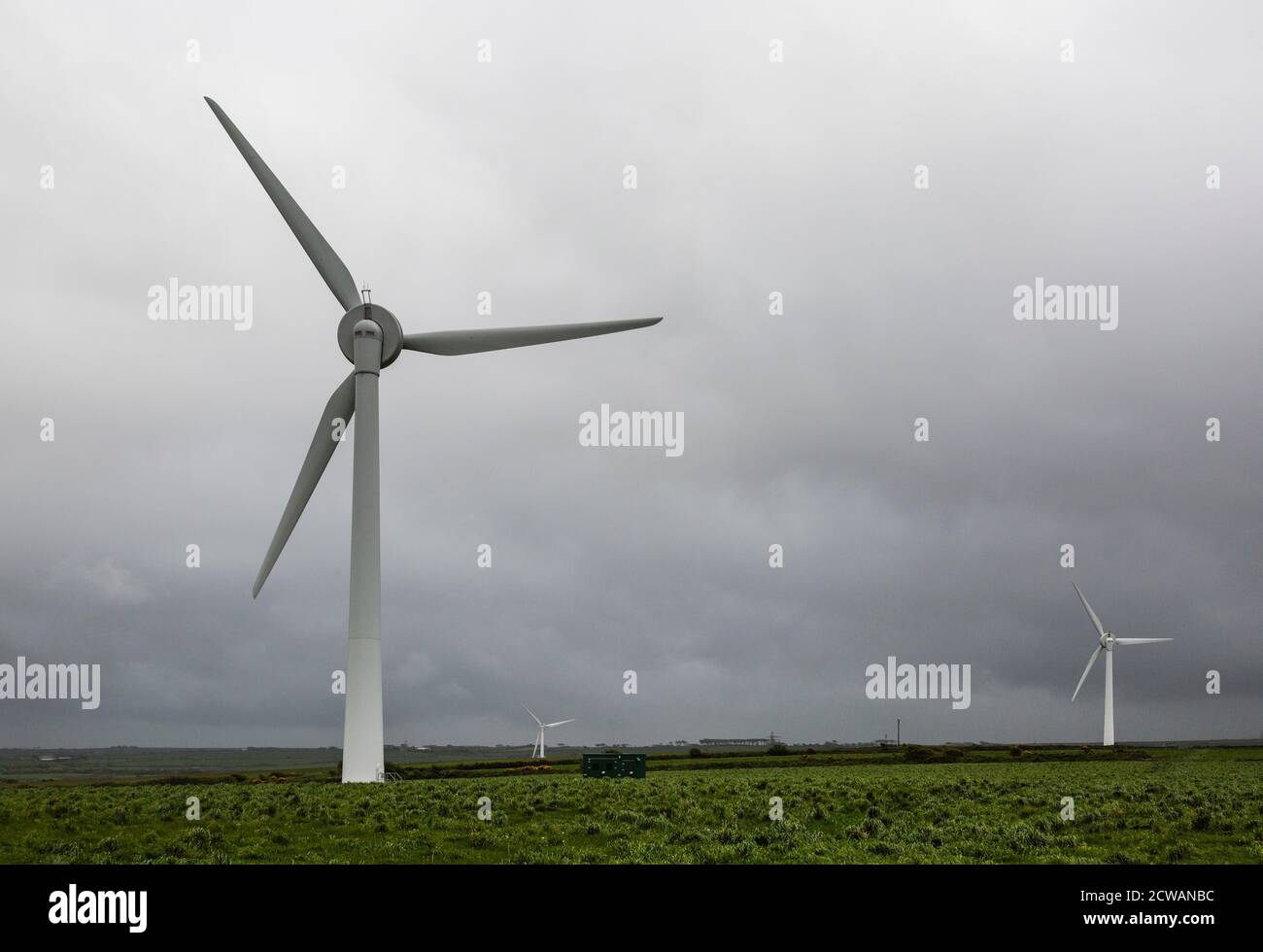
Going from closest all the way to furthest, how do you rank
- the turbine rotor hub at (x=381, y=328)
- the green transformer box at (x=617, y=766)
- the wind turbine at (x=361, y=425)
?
the wind turbine at (x=361, y=425), the turbine rotor hub at (x=381, y=328), the green transformer box at (x=617, y=766)

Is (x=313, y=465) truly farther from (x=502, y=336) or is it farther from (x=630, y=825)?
(x=630, y=825)

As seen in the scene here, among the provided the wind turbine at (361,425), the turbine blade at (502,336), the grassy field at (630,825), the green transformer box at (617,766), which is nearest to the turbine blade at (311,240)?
the wind turbine at (361,425)

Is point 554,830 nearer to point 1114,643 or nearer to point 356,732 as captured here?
point 356,732

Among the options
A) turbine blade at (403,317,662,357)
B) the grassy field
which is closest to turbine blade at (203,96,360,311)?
turbine blade at (403,317,662,357)

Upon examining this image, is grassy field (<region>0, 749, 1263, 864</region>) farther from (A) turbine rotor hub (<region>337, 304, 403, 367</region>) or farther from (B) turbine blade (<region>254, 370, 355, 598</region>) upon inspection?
(A) turbine rotor hub (<region>337, 304, 403, 367</region>)

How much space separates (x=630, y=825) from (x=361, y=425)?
2598 centimetres

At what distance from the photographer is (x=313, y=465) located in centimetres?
4912

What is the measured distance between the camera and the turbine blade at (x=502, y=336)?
48094mm

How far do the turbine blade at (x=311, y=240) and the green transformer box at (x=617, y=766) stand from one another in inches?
1134

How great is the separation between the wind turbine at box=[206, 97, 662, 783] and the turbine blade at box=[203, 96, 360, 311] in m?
0.05

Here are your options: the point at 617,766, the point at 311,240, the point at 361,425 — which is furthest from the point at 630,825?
A: the point at 311,240

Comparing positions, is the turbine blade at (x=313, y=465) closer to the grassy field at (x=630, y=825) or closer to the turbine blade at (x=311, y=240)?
the turbine blade at (x=311, y=240)

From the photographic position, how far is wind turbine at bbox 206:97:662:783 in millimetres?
44500

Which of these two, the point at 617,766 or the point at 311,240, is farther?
the point at 617,766
